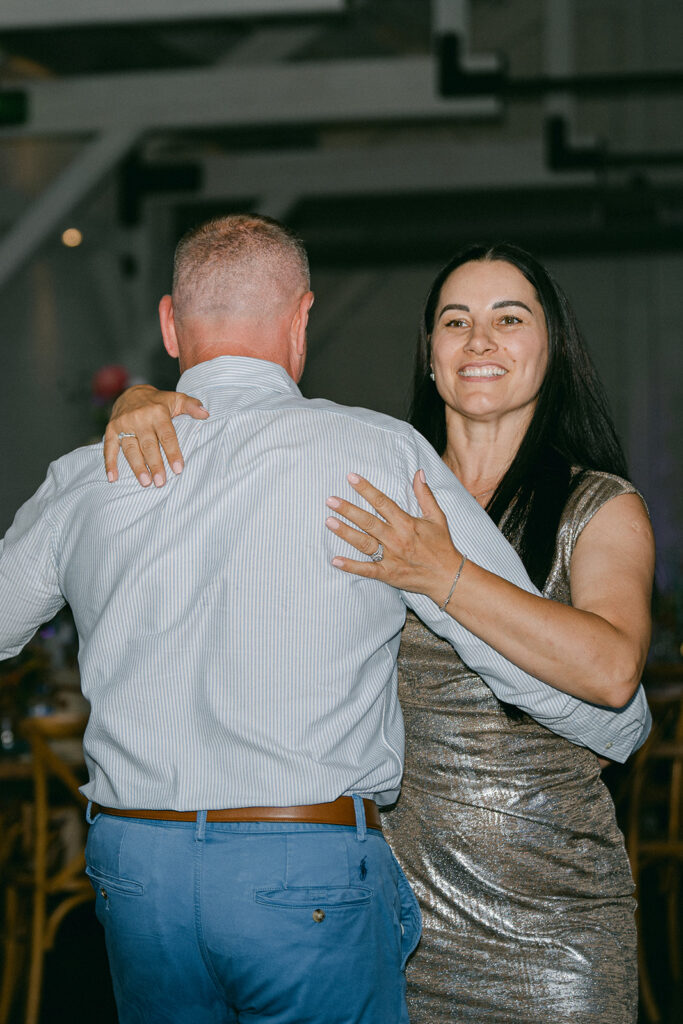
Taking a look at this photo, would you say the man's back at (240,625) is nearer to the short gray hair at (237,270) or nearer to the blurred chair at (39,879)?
the short gray hair at (237,270)

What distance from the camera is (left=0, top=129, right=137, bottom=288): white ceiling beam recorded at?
252 inches

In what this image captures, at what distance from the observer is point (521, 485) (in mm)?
1821

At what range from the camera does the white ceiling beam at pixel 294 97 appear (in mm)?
6078

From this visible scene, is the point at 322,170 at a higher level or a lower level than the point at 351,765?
higher

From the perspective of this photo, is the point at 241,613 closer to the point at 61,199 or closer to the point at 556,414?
the point at 556,414

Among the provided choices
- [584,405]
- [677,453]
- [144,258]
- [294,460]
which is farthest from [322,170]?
[294,460]

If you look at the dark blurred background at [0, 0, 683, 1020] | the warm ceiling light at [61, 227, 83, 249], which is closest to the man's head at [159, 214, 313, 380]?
the dark blurred background at [0, 0, 683, 1020]

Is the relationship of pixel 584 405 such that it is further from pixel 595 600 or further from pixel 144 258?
pixel 144 258

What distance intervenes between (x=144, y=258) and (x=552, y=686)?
801cm

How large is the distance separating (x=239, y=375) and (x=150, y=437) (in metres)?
0.15

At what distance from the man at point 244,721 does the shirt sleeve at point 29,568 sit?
33 mm

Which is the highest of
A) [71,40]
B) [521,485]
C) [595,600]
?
[71,40]

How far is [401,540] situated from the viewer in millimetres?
1376

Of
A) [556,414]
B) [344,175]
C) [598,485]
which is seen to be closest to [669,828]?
[556,414]
